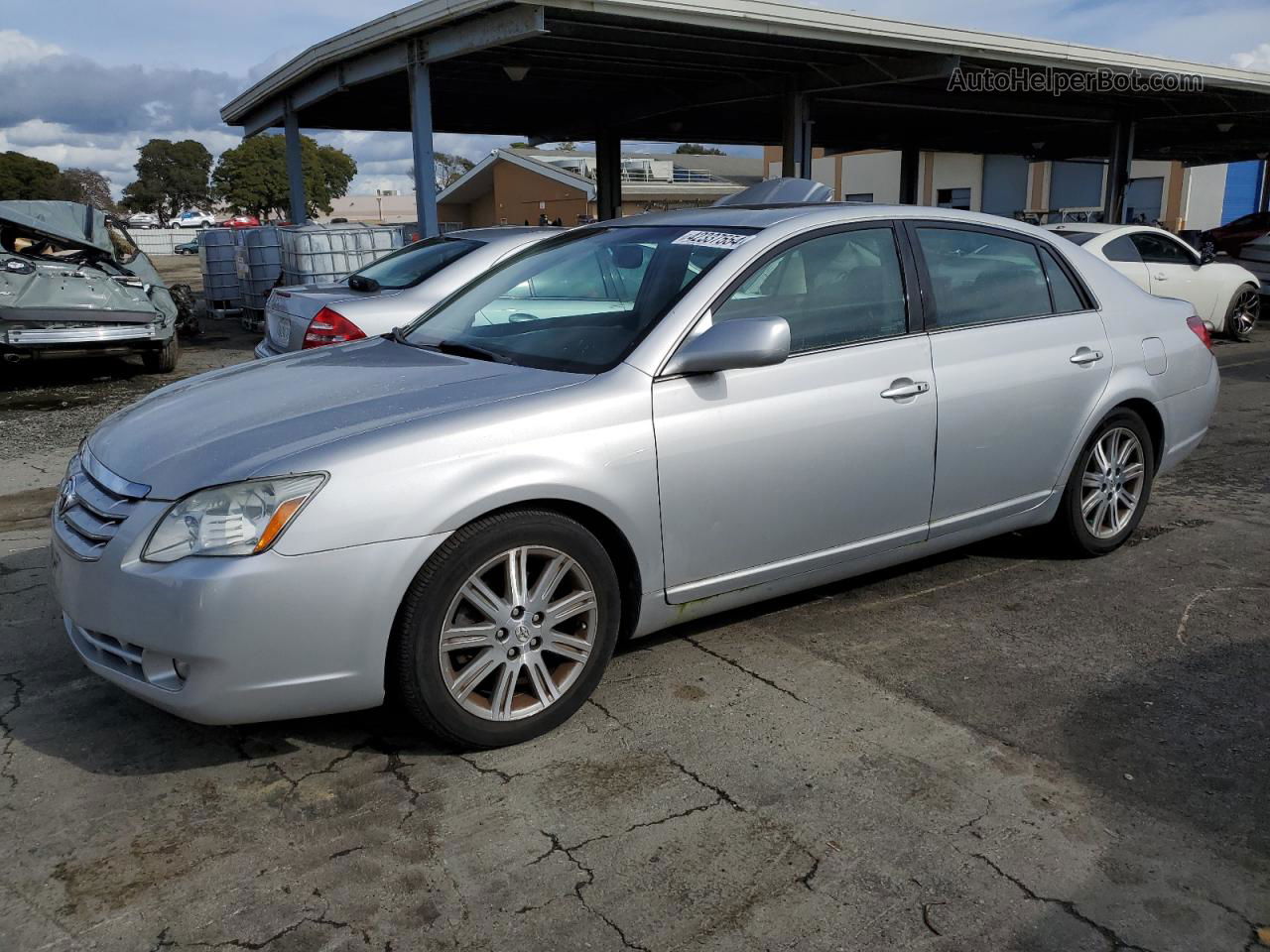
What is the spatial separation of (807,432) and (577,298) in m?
1.09

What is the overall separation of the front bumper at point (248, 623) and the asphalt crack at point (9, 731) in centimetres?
47

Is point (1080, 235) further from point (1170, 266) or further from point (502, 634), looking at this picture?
point (502, 634)

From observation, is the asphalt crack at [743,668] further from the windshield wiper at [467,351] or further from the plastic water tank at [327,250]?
the plastic water tank at [327,250]

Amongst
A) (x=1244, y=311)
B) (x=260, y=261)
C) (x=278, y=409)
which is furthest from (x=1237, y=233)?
(x=278, y=409)

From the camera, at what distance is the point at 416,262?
788 centimetres

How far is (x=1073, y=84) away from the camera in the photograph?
18125 millimetres

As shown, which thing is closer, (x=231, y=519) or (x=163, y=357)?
(x=231, y=519)

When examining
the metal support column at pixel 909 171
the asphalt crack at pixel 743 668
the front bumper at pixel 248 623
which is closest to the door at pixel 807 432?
the asphalt crack at pixel 743 668

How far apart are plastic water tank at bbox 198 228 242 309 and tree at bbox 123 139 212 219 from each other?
4000 inches

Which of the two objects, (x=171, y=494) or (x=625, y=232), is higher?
(x=625, y=232)

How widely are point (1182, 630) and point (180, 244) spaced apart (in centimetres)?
7460

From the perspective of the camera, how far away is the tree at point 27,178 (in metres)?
74.2

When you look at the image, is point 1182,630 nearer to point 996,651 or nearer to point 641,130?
point 996,651

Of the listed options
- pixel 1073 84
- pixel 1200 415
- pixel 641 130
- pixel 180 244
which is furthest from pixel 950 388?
pixel 180 244
